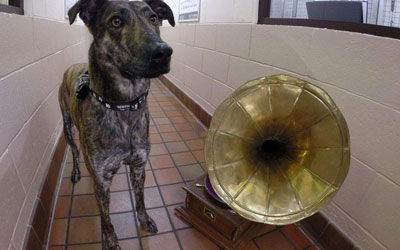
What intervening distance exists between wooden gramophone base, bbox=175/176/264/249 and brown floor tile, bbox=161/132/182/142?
115 cm

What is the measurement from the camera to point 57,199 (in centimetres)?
191

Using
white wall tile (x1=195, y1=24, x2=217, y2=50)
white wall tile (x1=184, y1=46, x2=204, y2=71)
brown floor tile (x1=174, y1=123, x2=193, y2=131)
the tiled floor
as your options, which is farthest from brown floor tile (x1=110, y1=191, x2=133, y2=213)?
white wall tile (x1=184, y1=46, x2=204, y2=71)

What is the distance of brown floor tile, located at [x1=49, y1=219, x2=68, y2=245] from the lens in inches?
61.6

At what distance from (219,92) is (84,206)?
1.71 meters

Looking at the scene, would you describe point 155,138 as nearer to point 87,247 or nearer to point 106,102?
point 87,247

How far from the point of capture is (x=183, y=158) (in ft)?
8.31

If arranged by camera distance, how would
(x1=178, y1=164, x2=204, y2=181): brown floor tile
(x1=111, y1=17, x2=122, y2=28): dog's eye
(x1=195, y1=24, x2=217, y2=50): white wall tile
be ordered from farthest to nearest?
(x1=195, y1=24, x2=217, y2=50): white wall tile → (x1=178, y1=164, x2=204, y2=181): brown floor tile → (x1=111, y1=17, x2=122, y2=28): dog's eye

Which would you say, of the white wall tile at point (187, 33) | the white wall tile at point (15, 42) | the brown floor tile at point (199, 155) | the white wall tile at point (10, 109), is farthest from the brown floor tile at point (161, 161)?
the white wall tile at point (187, 33)

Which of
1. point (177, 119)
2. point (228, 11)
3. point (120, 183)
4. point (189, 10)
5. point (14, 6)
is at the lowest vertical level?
point (120, 183)

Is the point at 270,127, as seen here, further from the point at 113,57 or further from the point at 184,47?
the point at 184,47

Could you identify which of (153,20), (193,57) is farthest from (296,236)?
(193,57)

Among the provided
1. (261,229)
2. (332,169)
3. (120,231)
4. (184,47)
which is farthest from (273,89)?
(184,47)

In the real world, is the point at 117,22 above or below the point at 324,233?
above

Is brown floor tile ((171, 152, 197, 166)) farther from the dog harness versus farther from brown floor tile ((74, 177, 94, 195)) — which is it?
the dog harness
